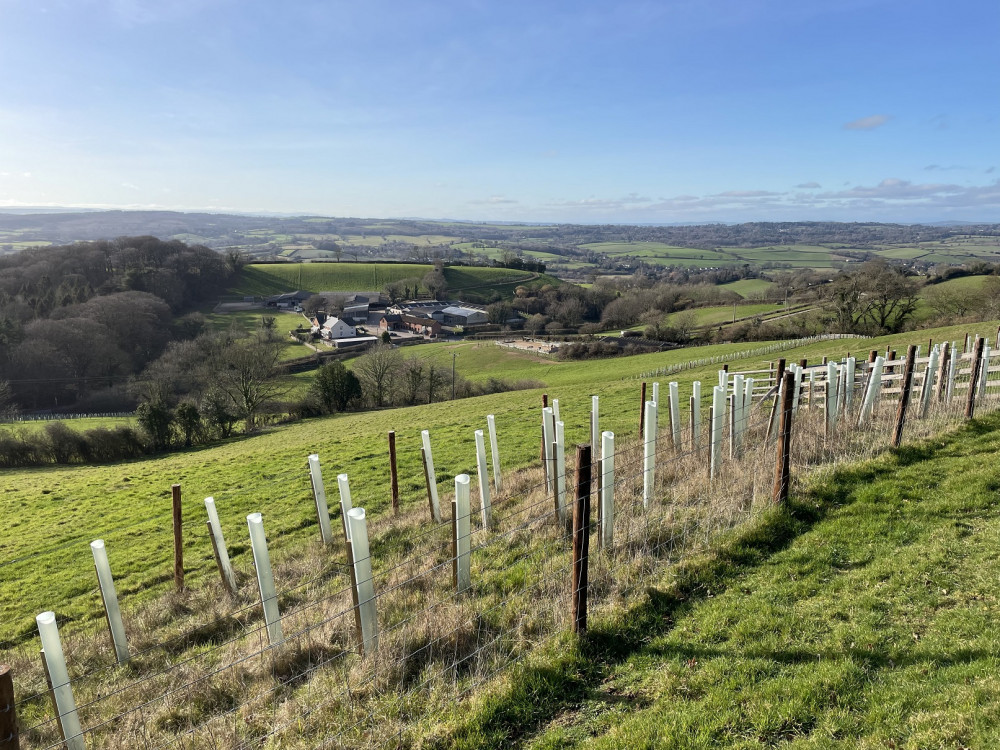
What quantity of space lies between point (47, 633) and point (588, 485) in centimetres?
455

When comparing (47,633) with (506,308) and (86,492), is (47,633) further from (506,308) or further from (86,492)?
(506,308)

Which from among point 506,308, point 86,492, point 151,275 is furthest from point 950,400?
point 151,275

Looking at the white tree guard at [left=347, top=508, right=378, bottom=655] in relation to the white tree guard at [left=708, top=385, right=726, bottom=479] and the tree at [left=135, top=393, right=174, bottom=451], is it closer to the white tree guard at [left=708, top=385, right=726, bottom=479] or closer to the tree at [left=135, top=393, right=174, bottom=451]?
the white tree guard at [left=708, top=385, right=726, bottom=479]

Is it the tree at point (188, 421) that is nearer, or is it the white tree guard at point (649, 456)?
the white tree guard at point (649, 456)

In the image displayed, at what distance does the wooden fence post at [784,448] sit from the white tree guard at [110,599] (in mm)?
8245

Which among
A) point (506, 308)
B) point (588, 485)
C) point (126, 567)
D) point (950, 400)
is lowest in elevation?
point (506, 308)

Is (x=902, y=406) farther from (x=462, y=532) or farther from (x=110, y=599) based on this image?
(x=110, y=599)

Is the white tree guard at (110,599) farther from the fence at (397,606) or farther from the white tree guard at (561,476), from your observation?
the white tree guard at (561,476)

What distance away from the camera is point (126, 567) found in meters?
11.5

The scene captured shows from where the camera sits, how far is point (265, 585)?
5898mm

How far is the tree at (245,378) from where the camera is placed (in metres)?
44.6

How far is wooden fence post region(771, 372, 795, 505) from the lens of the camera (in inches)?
286

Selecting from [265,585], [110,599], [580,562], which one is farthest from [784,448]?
[110,599]

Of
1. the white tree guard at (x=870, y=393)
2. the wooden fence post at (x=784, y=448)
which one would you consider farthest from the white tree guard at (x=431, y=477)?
the white tree guard at (x=870, y=393)
